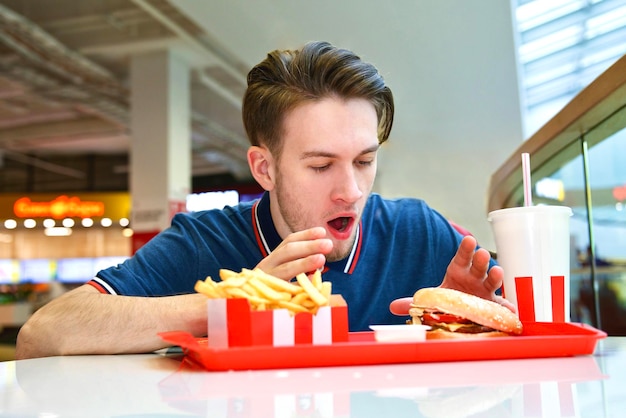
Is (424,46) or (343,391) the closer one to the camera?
(343,391)

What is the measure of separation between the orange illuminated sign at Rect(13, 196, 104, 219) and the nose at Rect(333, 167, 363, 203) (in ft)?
44.8

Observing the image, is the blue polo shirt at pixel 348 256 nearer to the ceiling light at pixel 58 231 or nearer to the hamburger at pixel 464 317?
the hamburger at pixel 464 317

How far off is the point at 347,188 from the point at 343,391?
90 centimetres

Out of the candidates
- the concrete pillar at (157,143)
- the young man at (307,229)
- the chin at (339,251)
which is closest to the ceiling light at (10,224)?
the concrete pillar at (157,143)

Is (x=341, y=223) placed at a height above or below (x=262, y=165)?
below

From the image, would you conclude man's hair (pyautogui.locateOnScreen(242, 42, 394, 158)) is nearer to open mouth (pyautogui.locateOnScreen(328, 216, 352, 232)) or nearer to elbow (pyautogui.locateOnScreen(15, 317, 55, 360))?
open mouth (pyautogui.locateOnScreen(328, 216, 352, 232))

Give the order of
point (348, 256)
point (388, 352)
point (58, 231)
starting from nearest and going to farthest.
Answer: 1. point (388, 352)
2. point (348, 256)
3. point (58, 231)

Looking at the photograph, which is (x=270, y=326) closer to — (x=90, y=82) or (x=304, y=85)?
(x=304, y=85)

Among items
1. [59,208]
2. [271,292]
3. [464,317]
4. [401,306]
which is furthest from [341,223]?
[59,208]

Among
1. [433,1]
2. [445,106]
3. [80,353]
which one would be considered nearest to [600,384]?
[80,353]

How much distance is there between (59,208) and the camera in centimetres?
1430

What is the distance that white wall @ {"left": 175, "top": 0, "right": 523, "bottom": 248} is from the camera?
4852 millimetres

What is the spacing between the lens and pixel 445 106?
771cm

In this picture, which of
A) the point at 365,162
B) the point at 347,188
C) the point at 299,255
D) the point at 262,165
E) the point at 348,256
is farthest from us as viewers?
the point at 262,165
